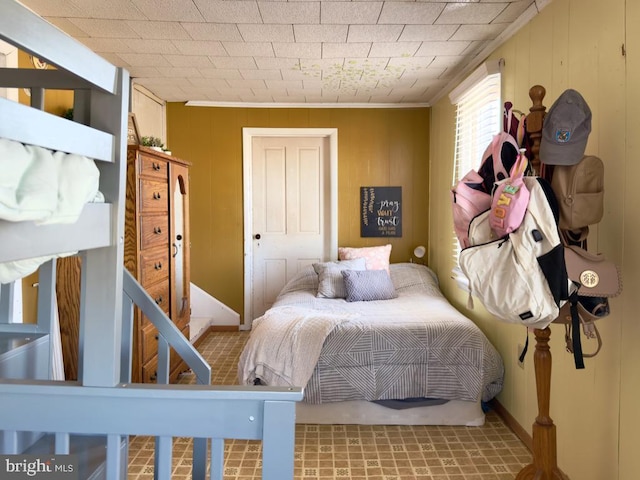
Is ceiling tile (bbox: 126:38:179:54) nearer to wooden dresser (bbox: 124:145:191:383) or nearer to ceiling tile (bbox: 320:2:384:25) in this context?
wooden dresser (bbox: 124:145:191:383)

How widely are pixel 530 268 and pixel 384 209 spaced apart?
3239 millimetres

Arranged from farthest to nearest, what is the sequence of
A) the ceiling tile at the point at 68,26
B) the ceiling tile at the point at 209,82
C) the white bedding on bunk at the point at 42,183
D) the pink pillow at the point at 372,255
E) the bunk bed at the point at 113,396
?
the pink pillow at the point at 372,255 < the ceiling tile at the point at 209,82 < the ceiling tile at the point at 68,26 < the bunk bed at the point at 113,396 < the white bedding on bunk at the point at 42,183

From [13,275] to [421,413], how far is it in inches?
93.1

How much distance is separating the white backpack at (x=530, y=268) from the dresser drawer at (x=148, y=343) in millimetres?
2067

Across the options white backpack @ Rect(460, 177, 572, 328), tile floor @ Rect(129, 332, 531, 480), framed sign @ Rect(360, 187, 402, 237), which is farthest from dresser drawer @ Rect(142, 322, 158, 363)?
framed sign @ Rect(360, 187, 402, 237)

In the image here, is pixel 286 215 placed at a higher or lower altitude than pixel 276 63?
lower

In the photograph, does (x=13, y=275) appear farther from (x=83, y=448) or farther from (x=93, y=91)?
(x=83, y=448)

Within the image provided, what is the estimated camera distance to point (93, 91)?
39.1 inches

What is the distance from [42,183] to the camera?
707mm

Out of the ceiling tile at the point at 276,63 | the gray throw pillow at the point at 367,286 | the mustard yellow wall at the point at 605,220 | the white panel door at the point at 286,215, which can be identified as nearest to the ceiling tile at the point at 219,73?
the ceiling tile at the point at 276,63

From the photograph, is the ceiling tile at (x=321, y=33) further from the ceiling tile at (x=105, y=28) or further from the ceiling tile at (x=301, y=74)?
the ceiling tile at (x=105, y=28)

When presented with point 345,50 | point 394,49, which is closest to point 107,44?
point 345,50

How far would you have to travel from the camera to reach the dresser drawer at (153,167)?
272cm

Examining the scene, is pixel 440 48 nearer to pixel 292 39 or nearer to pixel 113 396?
pixel 292 39
